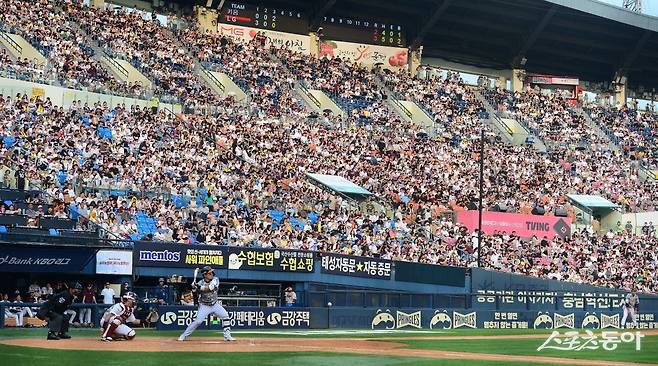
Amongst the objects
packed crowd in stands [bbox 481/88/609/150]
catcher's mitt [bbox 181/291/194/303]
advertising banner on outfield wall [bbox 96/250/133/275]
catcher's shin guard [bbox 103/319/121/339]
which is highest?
packed crowd in stands [bbox 481/88/609/150]

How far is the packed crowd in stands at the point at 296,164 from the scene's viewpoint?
3728cm

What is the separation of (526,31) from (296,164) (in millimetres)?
28013

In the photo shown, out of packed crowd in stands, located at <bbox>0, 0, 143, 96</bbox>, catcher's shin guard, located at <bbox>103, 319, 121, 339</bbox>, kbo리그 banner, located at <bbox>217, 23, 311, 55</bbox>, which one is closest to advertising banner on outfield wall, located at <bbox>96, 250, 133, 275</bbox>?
catcher's shin guard, located at <bbox>103, 319, 121, 339</bbox>

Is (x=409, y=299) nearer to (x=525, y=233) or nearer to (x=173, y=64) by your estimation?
(x=525, y=233)

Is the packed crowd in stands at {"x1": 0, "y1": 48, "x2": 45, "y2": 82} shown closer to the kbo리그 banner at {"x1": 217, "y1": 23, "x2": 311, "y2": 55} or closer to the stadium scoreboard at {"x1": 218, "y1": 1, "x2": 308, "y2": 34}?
the kbo리그 banner at {"x1": 217, "y1": 23, "x2": 311, "y2": 55}

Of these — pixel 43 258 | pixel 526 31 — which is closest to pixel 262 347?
pixel 43 258

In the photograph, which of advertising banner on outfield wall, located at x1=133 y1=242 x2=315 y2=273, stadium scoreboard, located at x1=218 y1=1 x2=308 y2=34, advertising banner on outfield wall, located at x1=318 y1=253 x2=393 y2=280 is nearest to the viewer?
advertising banner on outfield wall, located at x1=133 y1=242 x2=315 y2=273

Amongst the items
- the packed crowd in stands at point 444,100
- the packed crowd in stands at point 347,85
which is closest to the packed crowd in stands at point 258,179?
the packed crowd in stands at point 347,85

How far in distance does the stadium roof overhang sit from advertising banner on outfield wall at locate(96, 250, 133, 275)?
29.1m

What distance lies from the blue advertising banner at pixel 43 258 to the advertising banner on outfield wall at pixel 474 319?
7829 millimetres

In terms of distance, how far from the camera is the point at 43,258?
31203 mm

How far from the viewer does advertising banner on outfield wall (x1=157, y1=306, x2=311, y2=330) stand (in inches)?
1147

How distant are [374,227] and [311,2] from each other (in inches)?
890

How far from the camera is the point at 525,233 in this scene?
1999 inches
